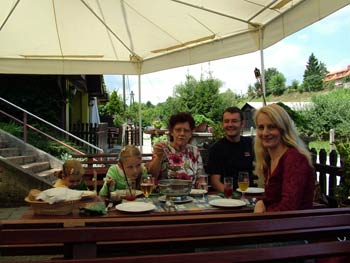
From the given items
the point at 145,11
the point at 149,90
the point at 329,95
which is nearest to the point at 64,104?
the point at 145,11

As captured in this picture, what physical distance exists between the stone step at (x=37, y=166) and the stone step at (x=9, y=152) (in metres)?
0.43

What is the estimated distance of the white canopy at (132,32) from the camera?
4.42 m

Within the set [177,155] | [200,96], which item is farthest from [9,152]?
[200,96]

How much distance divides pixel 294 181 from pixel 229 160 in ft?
5.05

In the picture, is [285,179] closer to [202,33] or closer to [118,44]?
[202,33]

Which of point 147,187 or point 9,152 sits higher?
point 9,152

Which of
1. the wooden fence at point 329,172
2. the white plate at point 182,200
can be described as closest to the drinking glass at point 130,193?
the white plate at point 182,200

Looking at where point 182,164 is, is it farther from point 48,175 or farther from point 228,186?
point 48,175

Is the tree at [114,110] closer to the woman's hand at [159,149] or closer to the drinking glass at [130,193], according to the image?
the woman's hand at [159,149]

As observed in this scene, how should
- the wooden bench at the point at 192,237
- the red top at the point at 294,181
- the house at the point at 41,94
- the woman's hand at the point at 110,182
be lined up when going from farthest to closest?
the house at the point at 41,94
the woman's hand at the point at 110,182
the red top at the point at 294,181
the wooden bench at the point at 192,237

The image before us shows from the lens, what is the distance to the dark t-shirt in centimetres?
346

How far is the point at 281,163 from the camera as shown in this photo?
206 centimetres

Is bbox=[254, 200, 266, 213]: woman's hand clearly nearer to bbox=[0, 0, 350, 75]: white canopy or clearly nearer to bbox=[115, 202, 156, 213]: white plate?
bbox=[115, 202, 156, 213]: white plate

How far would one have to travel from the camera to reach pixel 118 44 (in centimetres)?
580
